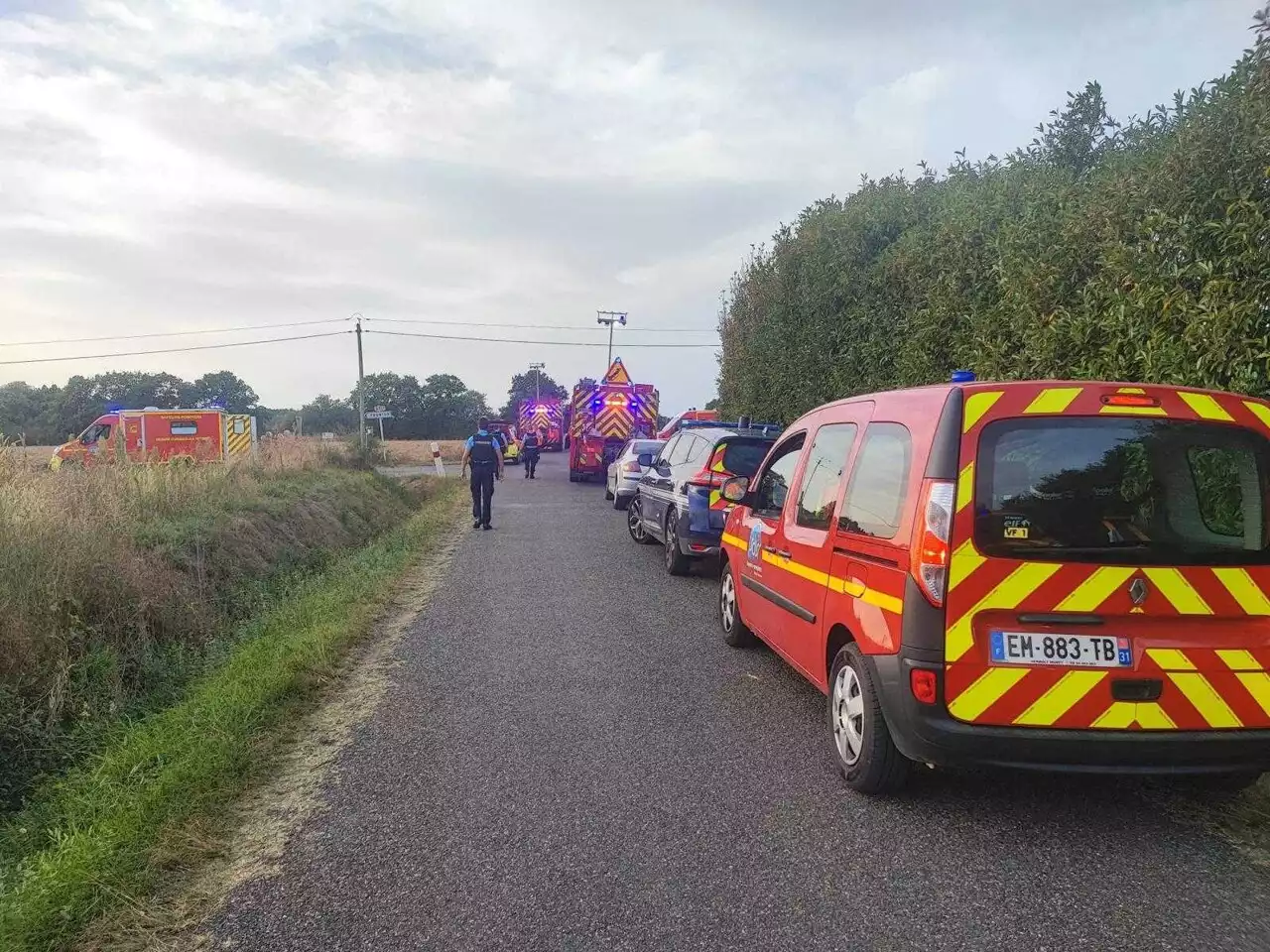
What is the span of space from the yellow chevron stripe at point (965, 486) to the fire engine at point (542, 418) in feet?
131

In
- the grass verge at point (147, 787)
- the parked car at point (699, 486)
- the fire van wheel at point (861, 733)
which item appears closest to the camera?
the grass verge at point (147, 787)

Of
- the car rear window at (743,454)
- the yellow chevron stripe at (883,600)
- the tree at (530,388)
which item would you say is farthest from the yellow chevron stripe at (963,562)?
the tree at (530,388)

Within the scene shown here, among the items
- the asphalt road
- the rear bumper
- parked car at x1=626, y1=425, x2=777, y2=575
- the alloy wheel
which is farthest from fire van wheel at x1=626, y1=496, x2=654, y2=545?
the rear bumper

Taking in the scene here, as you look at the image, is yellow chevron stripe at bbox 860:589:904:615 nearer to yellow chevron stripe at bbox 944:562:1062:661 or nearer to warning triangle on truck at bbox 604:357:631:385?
yellow chevron stripe at bbox 944:562:1062:661

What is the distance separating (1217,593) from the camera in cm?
364

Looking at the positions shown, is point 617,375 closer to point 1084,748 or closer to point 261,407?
point 1084,748

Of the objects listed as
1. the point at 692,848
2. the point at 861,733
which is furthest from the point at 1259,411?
the point at 692,848

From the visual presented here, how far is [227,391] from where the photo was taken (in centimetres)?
7881

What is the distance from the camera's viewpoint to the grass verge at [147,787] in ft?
10.7

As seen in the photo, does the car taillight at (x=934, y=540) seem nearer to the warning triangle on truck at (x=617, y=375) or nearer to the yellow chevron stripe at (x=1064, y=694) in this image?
the yellow chevron stripe at (x=1064, y=694)

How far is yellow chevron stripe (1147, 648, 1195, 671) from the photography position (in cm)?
359

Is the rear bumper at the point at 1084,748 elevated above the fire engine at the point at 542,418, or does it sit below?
below

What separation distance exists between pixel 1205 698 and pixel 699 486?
646cm

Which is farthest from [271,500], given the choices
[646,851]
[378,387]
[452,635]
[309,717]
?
[378,387]
